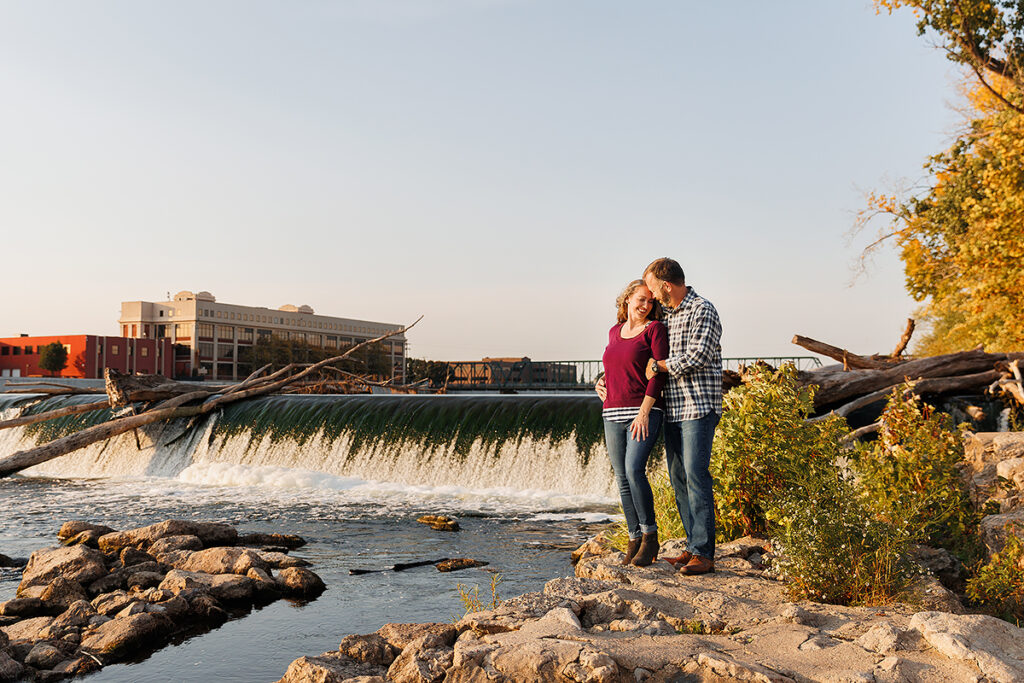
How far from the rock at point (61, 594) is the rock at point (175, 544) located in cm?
158

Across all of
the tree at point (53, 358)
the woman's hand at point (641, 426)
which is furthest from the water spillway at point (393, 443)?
the tree at point (53, 358)

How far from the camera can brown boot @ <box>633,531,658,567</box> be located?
5777mm

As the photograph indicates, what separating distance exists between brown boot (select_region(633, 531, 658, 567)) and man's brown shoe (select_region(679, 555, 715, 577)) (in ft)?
0.83

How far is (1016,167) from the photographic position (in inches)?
670

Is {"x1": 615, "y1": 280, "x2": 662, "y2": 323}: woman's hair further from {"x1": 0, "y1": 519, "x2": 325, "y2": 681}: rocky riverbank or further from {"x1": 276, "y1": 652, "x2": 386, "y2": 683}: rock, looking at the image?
{"x1": 0, "y1": 519, "x2": 325, "y2": 681}: rocky riverbank

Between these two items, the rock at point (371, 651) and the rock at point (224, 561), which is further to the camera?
the rock at point (224, 561)

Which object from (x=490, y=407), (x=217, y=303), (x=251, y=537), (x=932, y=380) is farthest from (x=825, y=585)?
(x=217, y=303)

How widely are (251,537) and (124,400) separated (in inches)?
412

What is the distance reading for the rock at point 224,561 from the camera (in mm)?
8375

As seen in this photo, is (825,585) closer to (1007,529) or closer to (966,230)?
(1007,529)

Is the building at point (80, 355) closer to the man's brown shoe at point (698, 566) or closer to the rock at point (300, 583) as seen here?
the rock at point (300, 583)

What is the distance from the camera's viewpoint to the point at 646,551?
5.78 meters

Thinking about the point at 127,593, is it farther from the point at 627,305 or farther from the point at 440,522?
the point at 627,305

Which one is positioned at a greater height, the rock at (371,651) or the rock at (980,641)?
the rock at (980,641)
